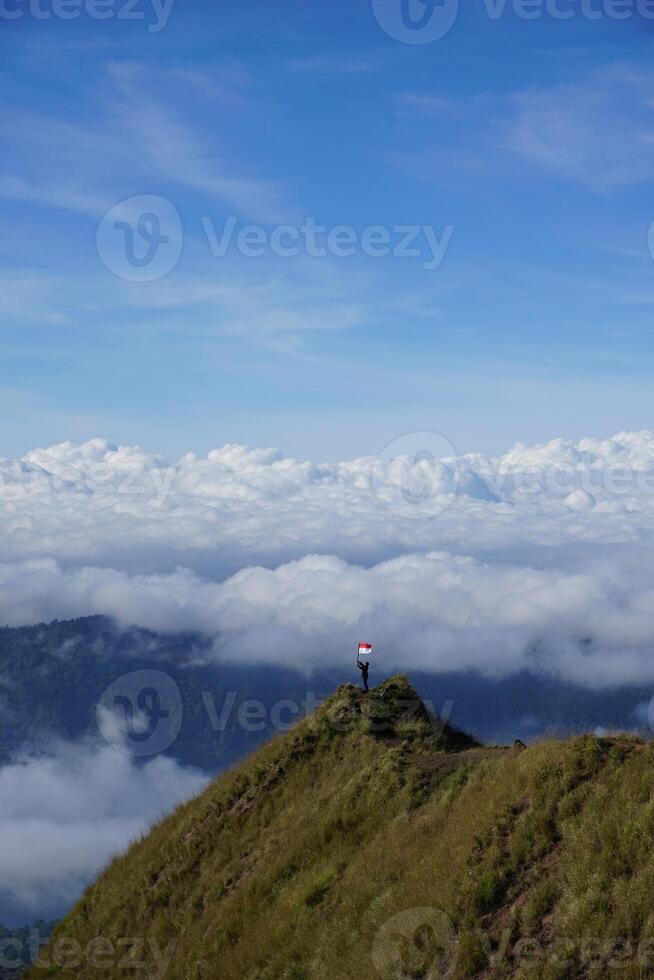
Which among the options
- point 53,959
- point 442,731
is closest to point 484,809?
point 442,731

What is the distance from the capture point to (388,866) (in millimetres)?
20453

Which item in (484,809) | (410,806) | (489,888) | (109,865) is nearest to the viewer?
(489,888)

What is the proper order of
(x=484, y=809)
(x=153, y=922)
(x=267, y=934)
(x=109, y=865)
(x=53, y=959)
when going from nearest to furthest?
(x=484, y=809), (x=267, y=934), (x=153, y=922), (x=53, y=959), (x=109, y=865)

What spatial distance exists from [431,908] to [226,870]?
1143cm

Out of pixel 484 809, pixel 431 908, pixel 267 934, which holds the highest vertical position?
pixel 484 809

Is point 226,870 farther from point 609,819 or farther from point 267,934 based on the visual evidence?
point 609,819

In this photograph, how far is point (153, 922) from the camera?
26172mm

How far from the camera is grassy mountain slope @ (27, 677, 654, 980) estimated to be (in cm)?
1532

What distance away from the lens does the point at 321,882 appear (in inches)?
863

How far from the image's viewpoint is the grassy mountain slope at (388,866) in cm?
1532

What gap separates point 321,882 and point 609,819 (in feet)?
28.3

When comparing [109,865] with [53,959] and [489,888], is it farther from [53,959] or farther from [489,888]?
[489,888]

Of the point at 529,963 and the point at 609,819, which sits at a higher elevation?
the point at 609,819

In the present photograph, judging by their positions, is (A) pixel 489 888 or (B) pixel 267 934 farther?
(B) pixel 267 934
